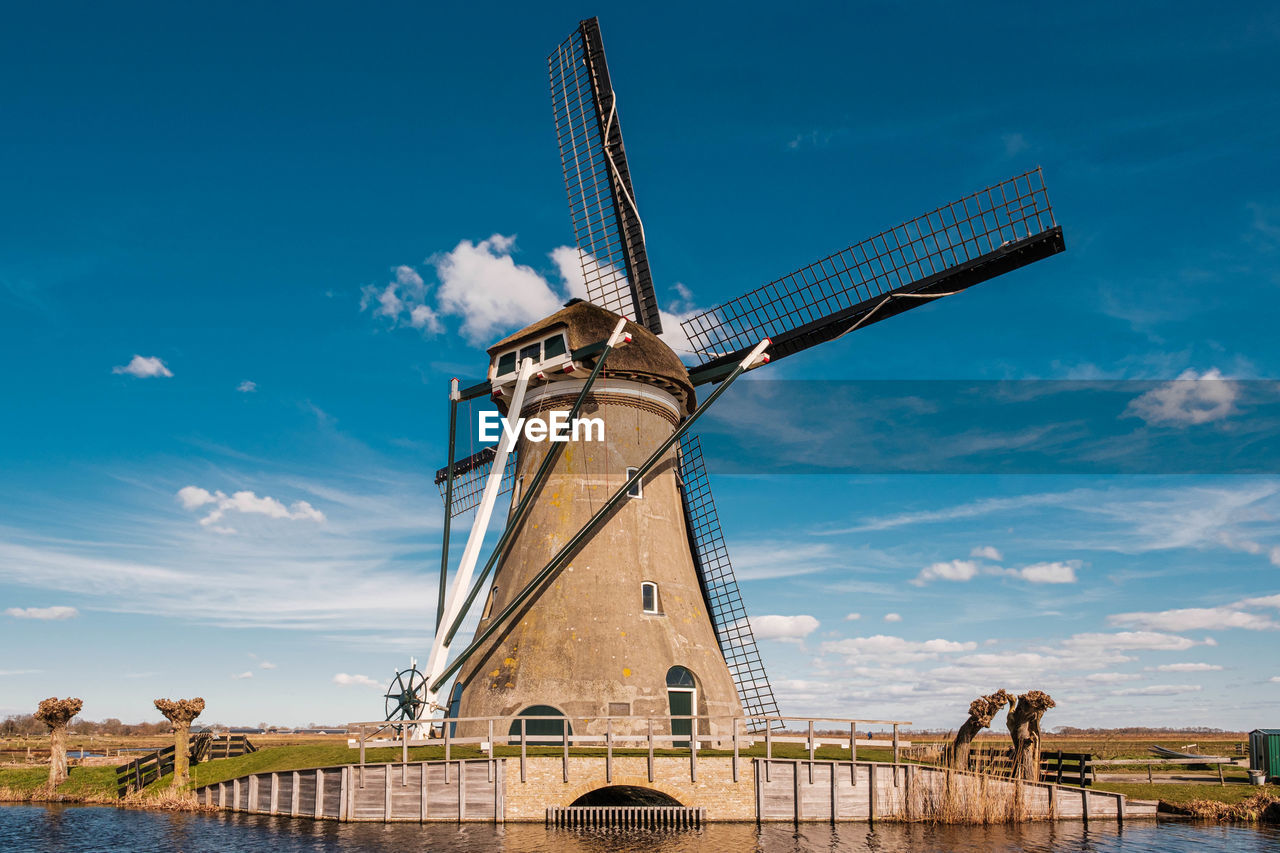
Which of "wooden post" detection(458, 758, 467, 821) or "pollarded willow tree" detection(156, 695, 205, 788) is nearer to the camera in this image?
"wooden post" detection(458, 758, 467, 821)

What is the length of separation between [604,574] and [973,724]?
8.37 metres

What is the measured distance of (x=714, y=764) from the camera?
1903cm

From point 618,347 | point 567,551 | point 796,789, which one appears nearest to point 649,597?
point 567,551

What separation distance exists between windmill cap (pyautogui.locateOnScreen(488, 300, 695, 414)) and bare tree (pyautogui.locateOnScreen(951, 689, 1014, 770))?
10140 millimetres

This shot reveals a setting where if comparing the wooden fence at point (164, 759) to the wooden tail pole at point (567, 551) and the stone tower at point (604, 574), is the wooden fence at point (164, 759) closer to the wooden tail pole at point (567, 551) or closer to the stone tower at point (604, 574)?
the wooden tail pole at point (567, 551)

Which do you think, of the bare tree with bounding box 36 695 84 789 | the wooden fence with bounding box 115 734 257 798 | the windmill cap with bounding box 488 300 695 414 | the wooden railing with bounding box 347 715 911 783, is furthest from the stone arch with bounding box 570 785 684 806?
the bare tree with bounding box 36 695 84 789

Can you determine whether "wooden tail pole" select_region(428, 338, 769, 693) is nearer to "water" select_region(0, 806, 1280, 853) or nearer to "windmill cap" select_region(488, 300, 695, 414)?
"windmill cap" select_region(488, 300, 695, 414)

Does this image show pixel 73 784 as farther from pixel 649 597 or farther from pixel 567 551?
pixel 649 597

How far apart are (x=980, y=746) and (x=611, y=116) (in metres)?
18.0

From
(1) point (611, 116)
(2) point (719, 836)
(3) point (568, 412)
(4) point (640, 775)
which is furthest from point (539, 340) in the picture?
(2) point (719, 836)

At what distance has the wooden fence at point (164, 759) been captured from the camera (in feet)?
80.0

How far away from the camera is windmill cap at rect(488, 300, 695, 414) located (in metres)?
23.5

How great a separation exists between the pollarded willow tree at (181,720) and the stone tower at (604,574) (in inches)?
273

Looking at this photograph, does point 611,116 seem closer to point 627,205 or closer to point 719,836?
point 627,205
